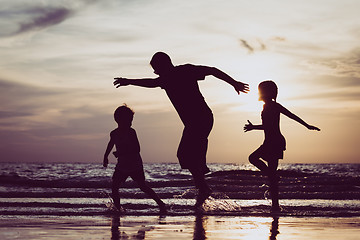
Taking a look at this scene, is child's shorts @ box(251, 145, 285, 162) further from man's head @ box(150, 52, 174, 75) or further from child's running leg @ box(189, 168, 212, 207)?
man's head @ box(150, 52, 174, 75)

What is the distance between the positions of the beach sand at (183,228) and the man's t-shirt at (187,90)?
146 centimetres

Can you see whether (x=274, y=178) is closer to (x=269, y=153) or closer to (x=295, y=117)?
(x=269, y=153)

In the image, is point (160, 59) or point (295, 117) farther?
point (295, 117)

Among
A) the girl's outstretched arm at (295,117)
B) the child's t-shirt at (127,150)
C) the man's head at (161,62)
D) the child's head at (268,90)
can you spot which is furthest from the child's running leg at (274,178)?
the man's head at (161,62)

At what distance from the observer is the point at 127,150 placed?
8.33 metres

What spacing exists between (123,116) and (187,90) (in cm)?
155

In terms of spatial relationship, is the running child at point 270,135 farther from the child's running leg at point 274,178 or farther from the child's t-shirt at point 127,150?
the child's t-shirt at point 127,150

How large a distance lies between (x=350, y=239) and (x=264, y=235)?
844 mm

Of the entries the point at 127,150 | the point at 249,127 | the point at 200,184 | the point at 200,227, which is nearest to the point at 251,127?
the point at 249,127

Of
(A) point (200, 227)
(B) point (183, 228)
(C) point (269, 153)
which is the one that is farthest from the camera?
(C) point (269, 153)

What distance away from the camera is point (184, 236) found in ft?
16.9

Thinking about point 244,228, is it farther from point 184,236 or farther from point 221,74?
point 221,74

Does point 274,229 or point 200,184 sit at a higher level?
point 200,184

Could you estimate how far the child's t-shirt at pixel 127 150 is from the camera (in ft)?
27.2
